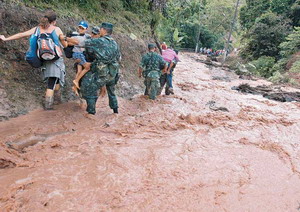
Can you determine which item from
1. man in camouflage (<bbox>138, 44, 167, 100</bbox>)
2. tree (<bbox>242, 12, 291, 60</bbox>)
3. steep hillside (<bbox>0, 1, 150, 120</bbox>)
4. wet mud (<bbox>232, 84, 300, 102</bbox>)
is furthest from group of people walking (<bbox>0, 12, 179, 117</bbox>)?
tree (<bbox>242, 12, 291, 60</bbox>)

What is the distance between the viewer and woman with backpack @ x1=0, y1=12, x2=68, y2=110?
4.17m

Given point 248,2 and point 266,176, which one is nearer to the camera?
point 266,176

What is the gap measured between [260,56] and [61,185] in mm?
23030

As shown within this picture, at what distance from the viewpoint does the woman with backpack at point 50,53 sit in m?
4.17

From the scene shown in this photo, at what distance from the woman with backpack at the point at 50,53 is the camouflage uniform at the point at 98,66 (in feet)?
1.55

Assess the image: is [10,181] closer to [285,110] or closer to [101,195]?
[101,195]

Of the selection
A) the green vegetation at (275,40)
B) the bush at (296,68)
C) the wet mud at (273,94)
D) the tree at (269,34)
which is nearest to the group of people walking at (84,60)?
the wet mud at (273,94)

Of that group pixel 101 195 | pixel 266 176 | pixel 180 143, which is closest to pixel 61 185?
pixel 101 195

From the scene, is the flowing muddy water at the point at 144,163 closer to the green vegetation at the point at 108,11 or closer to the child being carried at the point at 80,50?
the child being carried at the point at 80,50

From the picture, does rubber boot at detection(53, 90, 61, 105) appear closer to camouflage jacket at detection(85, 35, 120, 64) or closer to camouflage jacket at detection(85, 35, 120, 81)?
camouflage jacket at detection(85, 35, 120, 81)

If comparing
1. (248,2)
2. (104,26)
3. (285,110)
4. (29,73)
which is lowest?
(285,110)

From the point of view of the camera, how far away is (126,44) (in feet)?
27.3

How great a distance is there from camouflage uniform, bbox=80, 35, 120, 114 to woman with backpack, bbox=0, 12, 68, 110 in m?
0.47

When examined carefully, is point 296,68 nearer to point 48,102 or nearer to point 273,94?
point 273,94
